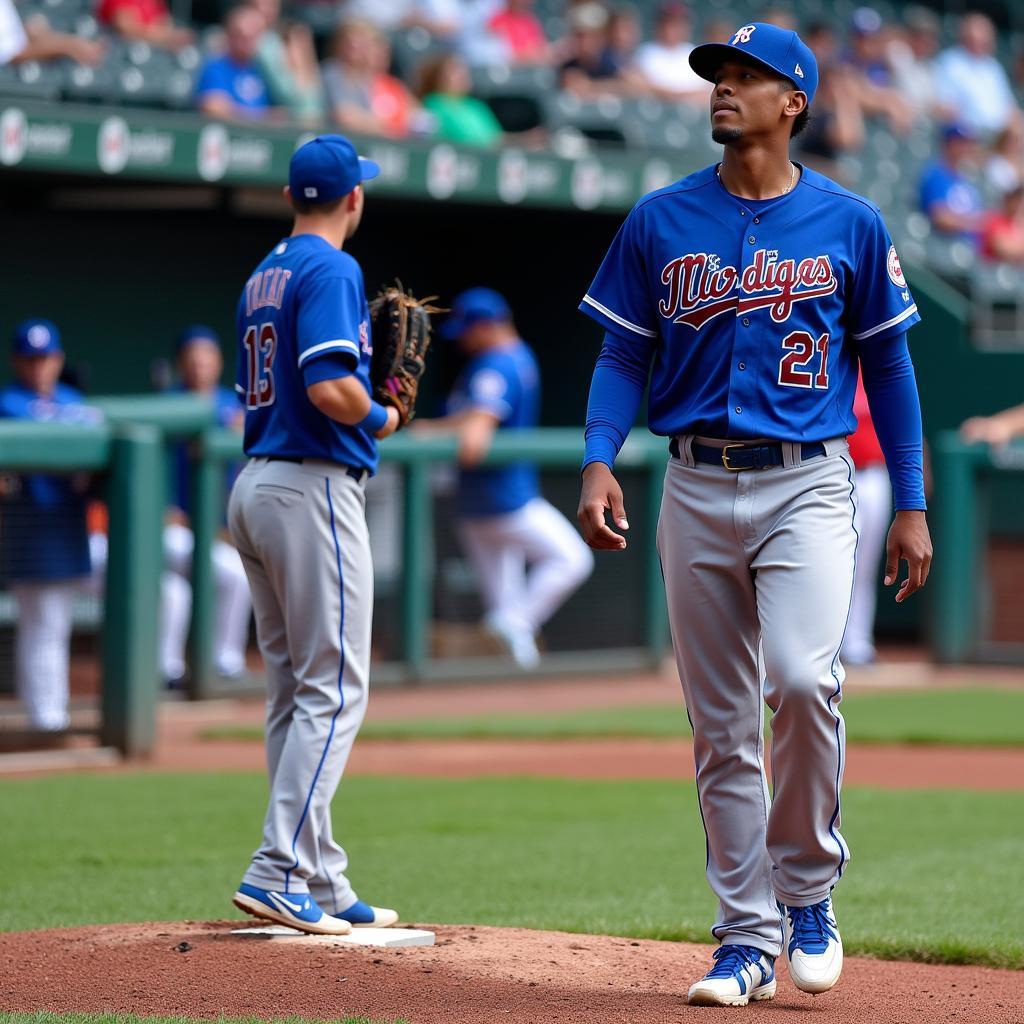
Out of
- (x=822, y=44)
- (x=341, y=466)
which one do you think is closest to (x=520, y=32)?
(x=822, y=44)

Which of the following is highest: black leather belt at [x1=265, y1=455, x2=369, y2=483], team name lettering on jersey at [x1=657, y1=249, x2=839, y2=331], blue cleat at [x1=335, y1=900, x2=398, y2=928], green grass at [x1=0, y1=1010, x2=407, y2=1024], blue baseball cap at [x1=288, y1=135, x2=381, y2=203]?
blue baseball cap at [x1=288, y1=135, x2=381, y2=203]

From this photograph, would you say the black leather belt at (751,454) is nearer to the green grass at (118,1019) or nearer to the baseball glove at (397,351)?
the baseball glove at (397,351)

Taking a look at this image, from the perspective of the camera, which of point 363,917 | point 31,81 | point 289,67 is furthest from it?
point 289,67

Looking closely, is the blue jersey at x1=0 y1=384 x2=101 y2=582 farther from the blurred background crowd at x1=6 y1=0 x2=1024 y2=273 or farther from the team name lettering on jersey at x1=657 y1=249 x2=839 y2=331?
the team name lettering on jersey at x1=657 y1=249 x2=839 y2=331

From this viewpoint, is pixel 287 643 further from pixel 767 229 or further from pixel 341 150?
pixel 767 229

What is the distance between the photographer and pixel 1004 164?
1645 centimetres

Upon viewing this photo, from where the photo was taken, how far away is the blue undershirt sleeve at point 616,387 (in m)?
3.82

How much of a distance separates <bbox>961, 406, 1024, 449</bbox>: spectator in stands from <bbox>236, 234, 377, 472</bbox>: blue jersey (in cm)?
769

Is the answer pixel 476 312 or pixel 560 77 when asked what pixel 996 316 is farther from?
Result: pixel 476 312

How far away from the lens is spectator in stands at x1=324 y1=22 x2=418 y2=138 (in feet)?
39.0

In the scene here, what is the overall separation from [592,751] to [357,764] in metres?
1.09

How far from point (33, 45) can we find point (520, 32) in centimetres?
501

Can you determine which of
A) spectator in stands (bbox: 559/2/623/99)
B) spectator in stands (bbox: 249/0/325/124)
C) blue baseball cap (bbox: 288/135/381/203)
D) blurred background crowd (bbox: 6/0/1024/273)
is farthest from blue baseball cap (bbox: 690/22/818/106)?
spectator in stands (bbox: 559/2/623/99)

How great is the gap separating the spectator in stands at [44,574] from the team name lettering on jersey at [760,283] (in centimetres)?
450
